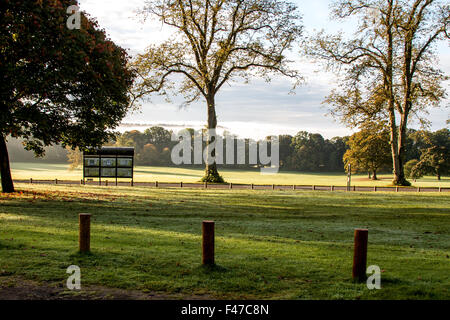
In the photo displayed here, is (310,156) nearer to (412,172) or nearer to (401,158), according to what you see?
(412,172)

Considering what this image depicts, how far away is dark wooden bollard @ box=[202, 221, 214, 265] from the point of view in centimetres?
852

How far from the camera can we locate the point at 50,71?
63.5ft

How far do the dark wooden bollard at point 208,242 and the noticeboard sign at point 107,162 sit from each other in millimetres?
28562

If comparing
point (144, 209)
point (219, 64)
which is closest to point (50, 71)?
point (144, 209)

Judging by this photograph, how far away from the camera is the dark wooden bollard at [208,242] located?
8.52 meters

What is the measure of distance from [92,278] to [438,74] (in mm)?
42492

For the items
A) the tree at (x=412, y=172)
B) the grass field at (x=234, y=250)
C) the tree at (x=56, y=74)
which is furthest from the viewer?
the tree at (x=412, y=172)

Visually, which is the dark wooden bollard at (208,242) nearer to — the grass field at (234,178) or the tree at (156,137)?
the grass field at (234,178)

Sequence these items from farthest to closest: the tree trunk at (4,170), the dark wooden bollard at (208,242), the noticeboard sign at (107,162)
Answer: the noticeboard sign at (107,162) < the tree trunk at (4,170) < the dark wooden bollard at (208,242)

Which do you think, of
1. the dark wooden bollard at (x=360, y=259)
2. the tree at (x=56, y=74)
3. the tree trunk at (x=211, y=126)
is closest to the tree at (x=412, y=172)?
the tree trunk at (x=211, y=126)

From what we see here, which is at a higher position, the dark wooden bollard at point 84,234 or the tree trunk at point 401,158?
the tree trunk at point 401,158

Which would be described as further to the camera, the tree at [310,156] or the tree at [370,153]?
the tree at [310,156]

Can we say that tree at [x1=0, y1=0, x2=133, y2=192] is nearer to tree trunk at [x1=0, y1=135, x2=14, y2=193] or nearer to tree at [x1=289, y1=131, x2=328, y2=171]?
tree trunk at [x1=0, y1=135, x2=14, y2=193]

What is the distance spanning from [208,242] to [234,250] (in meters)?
2.14
